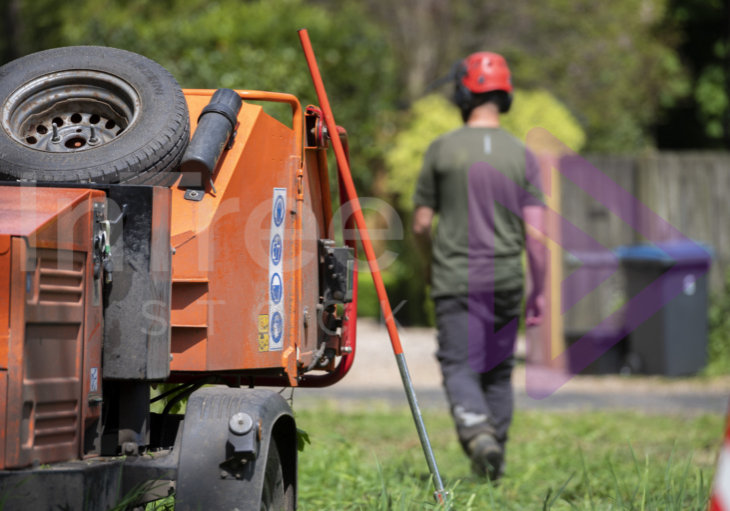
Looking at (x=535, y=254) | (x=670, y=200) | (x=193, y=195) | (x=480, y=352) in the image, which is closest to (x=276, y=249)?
(x=193, y=195)

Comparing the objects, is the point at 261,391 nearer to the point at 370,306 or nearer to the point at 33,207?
the point at 33,207

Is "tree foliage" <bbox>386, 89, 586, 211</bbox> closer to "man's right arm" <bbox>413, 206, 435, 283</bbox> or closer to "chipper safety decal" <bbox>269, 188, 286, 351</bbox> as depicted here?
"man's right arm" <bbox>413, 206, 435, 283</bbox>

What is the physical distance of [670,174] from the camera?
9.60 meters

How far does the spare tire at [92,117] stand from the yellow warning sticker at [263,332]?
20.5 inches

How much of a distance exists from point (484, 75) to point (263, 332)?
2250 millimetres

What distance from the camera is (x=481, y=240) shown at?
4.45 m

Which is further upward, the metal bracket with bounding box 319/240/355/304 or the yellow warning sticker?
the metal bracket with bounding box 319/240/355/304

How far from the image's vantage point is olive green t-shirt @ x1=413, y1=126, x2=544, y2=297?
4.45 m

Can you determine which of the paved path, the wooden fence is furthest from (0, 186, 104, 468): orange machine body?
the wooden fence

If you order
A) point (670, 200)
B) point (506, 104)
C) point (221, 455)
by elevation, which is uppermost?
point (670, 200)

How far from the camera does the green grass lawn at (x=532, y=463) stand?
352 centimetres

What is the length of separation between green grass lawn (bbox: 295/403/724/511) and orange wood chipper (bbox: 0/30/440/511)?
825mm

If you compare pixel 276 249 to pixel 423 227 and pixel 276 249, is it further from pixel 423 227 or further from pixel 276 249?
pixel 423 227

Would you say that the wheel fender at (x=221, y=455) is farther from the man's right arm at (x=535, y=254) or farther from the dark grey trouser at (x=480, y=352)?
the man's right arm at (x=535, y=254)
